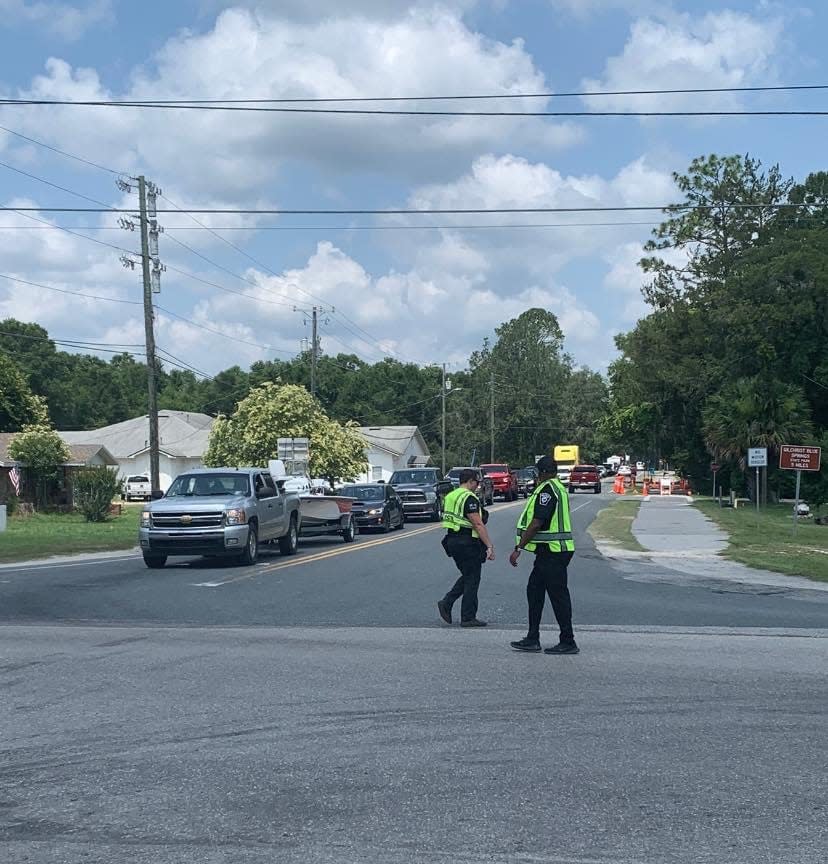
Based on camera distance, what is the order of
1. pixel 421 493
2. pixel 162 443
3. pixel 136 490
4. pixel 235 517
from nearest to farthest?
pixel 235 517 < pixel 421 493 < pixel 136 490 < pixel 162 443

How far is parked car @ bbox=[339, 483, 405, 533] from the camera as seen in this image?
34009 mm

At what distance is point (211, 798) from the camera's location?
6.22m

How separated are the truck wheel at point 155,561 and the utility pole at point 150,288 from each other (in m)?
13.2

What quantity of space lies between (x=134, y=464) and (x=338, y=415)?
40827mm

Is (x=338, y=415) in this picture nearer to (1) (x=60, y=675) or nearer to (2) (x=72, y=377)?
(2) (x=72, y=377)

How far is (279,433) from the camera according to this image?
5634cm

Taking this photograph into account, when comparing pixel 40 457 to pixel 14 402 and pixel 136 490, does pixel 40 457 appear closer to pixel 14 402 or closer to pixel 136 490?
pixel 136 490

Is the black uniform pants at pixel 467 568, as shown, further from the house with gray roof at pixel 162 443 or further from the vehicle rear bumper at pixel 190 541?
the house with gray roof at pixel 162 443

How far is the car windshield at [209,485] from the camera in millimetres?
22672

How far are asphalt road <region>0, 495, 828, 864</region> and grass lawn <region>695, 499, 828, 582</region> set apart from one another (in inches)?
248

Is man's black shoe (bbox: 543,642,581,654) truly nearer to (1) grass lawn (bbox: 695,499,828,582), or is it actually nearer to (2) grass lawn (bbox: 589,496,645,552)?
(1) grass lawn (bbox: 695,499,828,582)

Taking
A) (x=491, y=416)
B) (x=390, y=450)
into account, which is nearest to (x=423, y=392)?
(x=491, y=416)

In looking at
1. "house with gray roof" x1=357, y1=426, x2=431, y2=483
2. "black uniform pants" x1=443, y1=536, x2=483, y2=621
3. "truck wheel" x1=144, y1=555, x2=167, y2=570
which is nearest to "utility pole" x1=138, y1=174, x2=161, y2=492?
"truck wheel" x1=144, y1=555, x2=167, y2=570

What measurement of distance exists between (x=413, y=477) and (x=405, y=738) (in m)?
36.1
